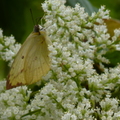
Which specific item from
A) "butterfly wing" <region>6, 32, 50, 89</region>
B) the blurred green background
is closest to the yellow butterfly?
"butterfly wing" <region>6, 32, 50, 89</region>

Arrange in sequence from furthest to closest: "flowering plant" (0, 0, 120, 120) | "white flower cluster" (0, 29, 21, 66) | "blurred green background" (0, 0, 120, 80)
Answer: "blurred green background" (0, 0, 120, 80)
"white flower cluster" (0, 29, 21, 66)
"flowering plant" (0, 0, 120, 120)

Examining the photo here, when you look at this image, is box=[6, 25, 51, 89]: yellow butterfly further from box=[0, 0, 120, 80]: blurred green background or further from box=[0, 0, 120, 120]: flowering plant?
box=[0, 0, 120, 80]: blurred green background

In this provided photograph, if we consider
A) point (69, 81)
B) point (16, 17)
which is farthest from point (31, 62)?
point (16, 17)

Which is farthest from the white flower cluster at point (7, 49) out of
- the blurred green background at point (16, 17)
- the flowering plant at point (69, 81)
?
the blurred green background at point (16, 17)

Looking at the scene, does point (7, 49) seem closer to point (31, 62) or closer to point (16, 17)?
point (31, 62)

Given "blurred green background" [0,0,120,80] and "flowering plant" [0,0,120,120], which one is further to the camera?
"blurred green background" [0,0,120,80]

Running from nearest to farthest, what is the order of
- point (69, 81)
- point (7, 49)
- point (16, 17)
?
point (69, 81) < point (7, 49) < point (16, 17)

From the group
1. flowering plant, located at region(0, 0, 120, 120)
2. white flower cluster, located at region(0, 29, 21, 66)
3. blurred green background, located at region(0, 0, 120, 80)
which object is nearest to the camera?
flowering plant, located at region(0, 0, 120, 120)

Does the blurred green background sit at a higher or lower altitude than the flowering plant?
higher

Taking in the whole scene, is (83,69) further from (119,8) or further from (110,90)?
(119,8)
